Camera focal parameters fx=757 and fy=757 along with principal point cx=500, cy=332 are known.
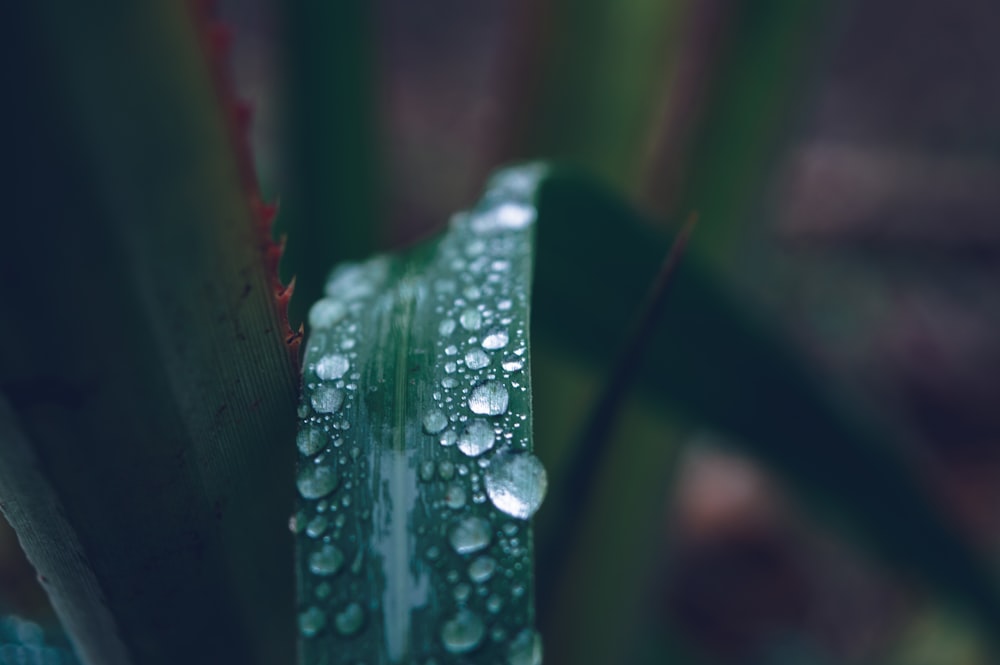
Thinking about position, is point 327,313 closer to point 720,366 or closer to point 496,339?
point 496,339

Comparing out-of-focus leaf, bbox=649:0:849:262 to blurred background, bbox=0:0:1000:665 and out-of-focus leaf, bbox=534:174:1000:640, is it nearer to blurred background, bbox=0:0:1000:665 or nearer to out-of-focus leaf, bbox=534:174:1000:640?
blurred background, bbox=0:0:1000:665

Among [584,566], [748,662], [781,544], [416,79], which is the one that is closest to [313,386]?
[584,566]

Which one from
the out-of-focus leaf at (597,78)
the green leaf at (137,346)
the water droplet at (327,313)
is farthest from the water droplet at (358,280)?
the out-of-focus leaf at (597,78)

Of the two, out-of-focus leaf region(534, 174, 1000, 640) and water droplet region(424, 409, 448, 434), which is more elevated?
water droplet region(424, 409, 448, 434)

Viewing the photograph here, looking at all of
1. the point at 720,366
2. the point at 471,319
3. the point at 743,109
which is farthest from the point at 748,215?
the point at 471,319

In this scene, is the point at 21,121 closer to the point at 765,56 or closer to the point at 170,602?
the point at 170,602

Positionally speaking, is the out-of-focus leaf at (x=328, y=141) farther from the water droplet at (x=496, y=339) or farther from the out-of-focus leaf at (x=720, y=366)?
the water droplet at (x=496, y=339)

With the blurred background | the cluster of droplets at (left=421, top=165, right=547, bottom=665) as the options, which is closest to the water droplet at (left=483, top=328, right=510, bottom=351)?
the cluster of droplets at (left=421, top=165, right=547, bottom=665)
